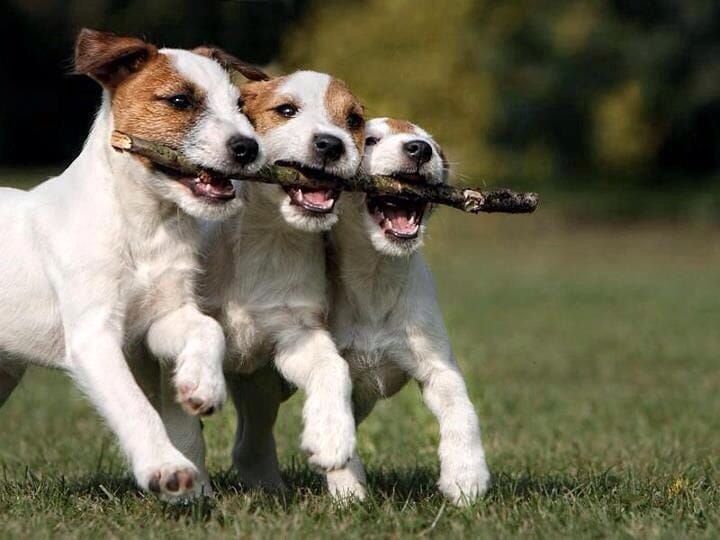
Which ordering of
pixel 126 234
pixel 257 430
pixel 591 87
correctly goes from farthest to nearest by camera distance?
1. pixel 591 87
2. pixel 257 430
3. pixel 126 234

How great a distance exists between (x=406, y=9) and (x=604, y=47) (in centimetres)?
1176

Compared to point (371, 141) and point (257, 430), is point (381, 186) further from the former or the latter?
point (257, 430)

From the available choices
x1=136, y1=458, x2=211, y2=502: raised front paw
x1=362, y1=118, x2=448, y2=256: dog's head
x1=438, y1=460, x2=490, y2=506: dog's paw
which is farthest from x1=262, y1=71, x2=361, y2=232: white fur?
x1=136, y1=458, x2=211, y2=502: raised front paw

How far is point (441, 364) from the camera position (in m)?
6.00

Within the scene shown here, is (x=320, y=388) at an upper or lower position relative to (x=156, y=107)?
lower

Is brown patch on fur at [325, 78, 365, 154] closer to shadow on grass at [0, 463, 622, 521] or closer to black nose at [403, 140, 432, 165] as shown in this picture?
black nose at [403, 140, 432, 165]

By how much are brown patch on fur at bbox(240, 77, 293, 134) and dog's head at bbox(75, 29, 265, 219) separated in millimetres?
179

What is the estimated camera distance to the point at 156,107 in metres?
5.73

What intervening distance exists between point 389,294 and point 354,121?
819 millimetres

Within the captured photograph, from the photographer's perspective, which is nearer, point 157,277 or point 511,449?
point 157,277

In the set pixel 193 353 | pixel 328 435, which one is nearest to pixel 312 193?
pixel 193 353

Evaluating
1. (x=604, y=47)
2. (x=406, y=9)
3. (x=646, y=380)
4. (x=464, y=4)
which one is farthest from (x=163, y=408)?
(x=604, y=47)

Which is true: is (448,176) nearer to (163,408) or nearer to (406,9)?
(163,408)

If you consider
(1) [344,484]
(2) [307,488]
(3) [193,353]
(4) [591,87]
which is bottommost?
(4) [591,87]
